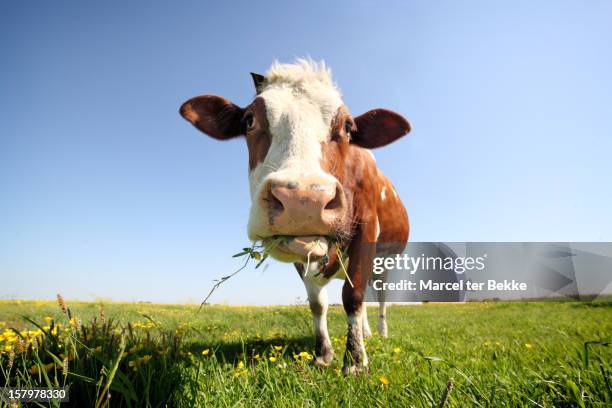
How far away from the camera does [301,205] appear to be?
272 centimetres

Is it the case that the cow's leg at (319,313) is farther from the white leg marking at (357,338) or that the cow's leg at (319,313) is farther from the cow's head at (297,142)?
the cow's head at (297,142)

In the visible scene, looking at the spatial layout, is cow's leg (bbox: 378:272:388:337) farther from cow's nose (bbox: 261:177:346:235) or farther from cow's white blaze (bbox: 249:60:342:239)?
cow's nose (bbox: 261:177:346:235)

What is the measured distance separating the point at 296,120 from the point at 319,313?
2.41 metres

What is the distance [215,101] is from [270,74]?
2.55 feet

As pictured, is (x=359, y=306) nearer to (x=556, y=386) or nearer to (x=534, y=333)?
(x=556, y=386)

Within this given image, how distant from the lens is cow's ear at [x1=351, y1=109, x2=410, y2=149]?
4949 millimetres

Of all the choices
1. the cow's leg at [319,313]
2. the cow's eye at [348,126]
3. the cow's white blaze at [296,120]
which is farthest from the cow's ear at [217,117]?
the cow's leg at [319,313]

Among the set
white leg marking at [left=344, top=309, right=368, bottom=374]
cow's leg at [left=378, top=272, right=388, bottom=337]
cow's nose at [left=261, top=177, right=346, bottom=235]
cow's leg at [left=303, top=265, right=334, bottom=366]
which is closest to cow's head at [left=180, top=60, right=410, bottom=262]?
cow's nose at [left=261, top=177, right=346, bottom=235]

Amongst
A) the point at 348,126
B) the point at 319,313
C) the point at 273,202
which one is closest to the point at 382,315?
the point at 319,313

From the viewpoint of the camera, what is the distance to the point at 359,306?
4020 mm

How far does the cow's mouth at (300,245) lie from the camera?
9.46 ft

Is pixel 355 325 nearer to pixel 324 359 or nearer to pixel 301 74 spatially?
pixel 324 359

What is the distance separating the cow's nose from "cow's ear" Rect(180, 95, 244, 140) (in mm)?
2226

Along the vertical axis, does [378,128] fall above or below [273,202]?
above
